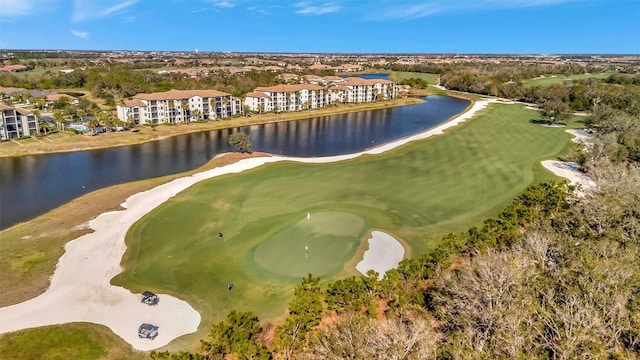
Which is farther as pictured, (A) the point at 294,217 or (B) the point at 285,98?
(B) the point at 285,98

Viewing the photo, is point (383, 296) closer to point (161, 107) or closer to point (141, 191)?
point (141, 191)

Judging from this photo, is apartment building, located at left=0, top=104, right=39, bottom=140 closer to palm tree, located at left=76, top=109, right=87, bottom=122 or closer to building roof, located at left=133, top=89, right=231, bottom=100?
palm tree, located at left=76, top=109, right=87, bottom=122

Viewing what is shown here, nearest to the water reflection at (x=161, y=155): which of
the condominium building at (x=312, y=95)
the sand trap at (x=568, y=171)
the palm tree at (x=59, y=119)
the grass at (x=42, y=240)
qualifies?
the grass at (x=42, y=240)

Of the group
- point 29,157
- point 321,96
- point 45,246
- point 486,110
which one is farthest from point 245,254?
point 486,110

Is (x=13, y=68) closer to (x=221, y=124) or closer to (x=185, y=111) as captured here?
(x=185, y=111)

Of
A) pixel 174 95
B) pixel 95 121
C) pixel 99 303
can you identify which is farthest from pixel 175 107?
pixel 99 303

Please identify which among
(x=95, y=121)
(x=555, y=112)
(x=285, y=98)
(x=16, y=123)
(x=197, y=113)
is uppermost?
(x=285, y=98)

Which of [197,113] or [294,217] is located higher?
[197,113]

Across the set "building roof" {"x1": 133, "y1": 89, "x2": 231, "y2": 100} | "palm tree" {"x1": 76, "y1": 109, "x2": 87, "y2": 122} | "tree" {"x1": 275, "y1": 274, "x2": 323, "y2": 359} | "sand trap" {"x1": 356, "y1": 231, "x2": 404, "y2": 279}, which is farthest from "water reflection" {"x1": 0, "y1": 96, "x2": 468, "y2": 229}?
"tree" {"x1": 275, "y1": 274, "x2": 323, "y2": 359}
